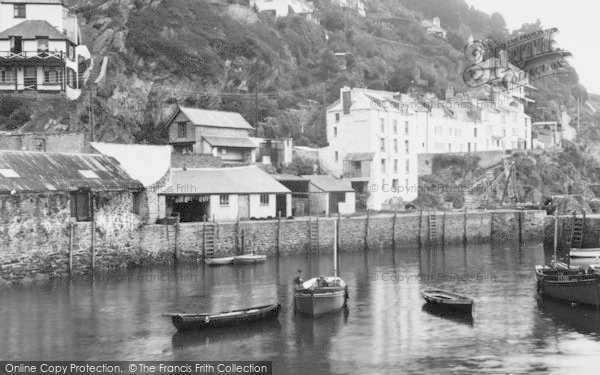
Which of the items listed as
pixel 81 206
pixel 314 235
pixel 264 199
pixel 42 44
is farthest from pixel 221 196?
pixel 42 44

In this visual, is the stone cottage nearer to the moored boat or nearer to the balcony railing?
the moored boat

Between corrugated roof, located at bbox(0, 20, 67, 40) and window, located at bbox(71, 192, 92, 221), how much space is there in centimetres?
3181

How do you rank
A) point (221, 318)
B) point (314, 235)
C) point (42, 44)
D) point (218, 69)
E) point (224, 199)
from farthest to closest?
1. point (218, 69)
2. point (42, 44)
3. point (314, 235)
4. point (224, 199)
5. point (221, 318)

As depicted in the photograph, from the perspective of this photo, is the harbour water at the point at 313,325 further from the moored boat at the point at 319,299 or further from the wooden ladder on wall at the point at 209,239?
the wooden ladder on wall at the point at 209,239

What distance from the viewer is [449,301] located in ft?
120

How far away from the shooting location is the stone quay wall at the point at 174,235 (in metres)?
45.1

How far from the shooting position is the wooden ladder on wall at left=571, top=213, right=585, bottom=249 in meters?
63.4

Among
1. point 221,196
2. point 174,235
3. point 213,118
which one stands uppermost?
point 213,118

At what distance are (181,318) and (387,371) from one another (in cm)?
974


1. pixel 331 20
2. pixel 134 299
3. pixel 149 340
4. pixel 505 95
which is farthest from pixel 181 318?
pixel 331 20

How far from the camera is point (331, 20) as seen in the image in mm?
132000

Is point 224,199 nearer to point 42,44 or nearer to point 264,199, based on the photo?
point 264,199

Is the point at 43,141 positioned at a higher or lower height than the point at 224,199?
higher

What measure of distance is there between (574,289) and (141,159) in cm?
3145
